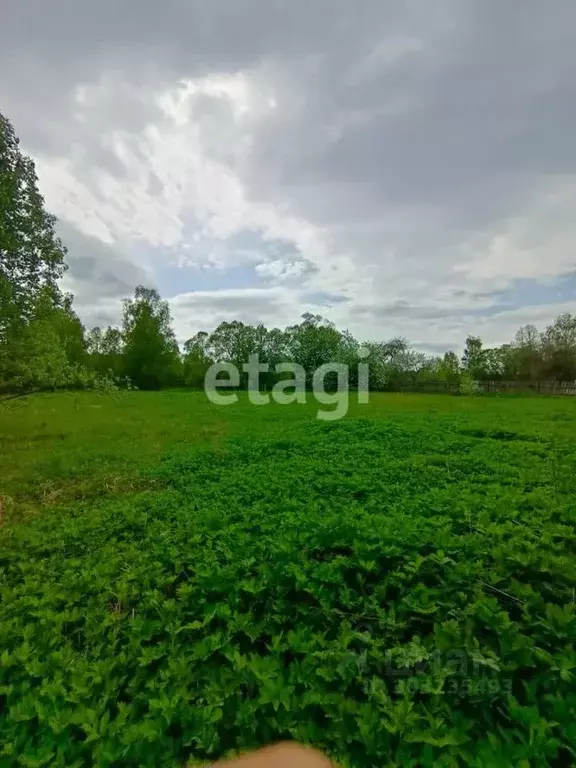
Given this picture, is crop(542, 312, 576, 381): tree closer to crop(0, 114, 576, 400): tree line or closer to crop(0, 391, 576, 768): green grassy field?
crop(0, 114, 576, 400): tree line

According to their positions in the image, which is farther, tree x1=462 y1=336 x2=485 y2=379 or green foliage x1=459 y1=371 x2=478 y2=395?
tree x1=462 y1=336 x2=485 y2=379

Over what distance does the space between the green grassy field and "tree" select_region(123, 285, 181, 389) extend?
94.1ft

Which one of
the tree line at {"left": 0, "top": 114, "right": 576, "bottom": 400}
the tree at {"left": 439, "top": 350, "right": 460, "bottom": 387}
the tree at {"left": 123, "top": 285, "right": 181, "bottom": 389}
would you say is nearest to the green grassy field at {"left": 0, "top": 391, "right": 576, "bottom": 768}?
the tree line at {"left": 0, "top": 114, "right": 576, "bottom": 400}

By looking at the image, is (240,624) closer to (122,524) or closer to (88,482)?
(122,524)

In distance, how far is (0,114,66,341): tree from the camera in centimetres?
785

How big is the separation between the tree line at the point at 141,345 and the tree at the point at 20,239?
0.02 m

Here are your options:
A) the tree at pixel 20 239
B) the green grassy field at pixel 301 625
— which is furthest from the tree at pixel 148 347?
the green grassy field at pixel 301 625

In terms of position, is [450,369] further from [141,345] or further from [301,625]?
[301,625]

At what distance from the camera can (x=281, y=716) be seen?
5.78ft

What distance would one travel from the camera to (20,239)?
8.18 metres

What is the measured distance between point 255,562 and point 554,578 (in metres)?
1.89

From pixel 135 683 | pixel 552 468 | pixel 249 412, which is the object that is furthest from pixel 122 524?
pixel 249 412

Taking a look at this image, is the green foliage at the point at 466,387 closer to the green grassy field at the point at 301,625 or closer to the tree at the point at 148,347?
the tree at the point at 148,347

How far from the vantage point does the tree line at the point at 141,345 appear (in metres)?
8.06
